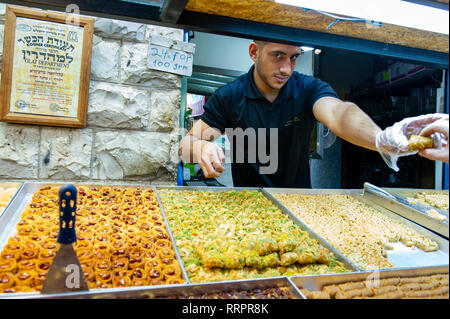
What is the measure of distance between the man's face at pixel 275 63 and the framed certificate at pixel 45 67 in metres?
1.45

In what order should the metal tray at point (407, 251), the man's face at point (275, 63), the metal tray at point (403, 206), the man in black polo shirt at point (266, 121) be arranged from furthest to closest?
the man in black polo shirt at point (266, 121), the man's face at point (275, 63), the metal tray at point (403, 206), the metal tray at point (407, 251)

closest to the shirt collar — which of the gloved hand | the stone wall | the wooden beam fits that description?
the stone wall

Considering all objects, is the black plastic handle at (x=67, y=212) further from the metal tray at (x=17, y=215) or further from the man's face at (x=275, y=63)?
the man's face at (x=275, y=63)

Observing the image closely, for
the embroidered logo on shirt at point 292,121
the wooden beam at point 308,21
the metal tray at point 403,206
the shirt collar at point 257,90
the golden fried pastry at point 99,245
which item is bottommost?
the golden fried pastry at point 99,245

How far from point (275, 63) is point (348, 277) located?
1726 millimetres

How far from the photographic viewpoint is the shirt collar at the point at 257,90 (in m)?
2.75

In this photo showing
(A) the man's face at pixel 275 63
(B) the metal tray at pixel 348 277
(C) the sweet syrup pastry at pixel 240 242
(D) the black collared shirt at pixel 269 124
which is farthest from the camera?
(D) the black collared shirt at pixel 269 124

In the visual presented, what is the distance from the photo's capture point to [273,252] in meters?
1.42

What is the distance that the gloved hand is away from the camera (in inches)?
41.6

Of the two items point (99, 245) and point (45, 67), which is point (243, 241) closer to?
point (99, 245)

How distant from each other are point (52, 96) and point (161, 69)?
0.94 meters

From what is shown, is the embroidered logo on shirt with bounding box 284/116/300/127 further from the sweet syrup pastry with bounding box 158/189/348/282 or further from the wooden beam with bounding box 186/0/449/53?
the wooden beam with bounding box 186/0/449/53

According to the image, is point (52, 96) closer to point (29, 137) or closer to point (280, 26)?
point (29, 137)

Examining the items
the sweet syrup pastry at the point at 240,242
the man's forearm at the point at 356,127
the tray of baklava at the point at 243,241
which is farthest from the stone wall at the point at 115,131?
the man's forearm at the point at 356,127
